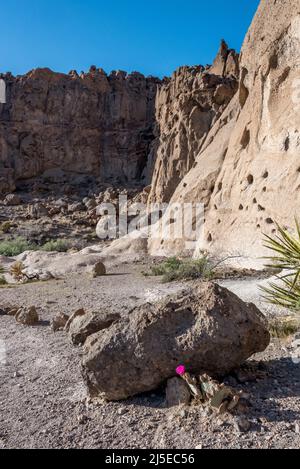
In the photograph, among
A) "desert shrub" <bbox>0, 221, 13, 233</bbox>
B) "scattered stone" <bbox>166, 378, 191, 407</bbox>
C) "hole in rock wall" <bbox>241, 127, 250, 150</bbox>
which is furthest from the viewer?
"desert shrub" <bbox>0, 221, 13, 233</bbox>

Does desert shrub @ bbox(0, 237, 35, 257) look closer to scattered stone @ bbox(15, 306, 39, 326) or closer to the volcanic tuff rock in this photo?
the volcanic tuff rock

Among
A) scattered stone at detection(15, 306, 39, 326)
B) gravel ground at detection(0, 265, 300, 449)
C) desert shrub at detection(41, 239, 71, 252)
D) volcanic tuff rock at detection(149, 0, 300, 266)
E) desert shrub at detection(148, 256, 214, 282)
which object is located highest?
volcanic tuff rock at detection(149, 0, 300, 266)

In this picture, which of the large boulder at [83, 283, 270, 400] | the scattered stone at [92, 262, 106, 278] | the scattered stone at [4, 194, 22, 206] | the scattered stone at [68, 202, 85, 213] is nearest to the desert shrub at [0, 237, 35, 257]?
the scattered stone at [68, 202, 85, 213]

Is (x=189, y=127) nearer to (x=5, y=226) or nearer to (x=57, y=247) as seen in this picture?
(x=57, y=247)

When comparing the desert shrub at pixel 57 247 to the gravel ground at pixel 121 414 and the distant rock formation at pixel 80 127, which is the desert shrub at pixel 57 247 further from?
the distant rock formation at pixel 80 127

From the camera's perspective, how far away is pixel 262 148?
9.84 m

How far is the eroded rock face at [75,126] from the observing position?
127 ft

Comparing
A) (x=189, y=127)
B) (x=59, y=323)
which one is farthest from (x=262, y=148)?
(x=189, y=127)

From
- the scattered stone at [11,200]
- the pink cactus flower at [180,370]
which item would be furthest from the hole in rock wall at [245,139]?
the scattered stone at [11,200]

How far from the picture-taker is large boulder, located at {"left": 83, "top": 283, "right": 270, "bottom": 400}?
295 centimetres

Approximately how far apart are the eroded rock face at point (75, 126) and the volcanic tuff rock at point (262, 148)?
2649 centimetres

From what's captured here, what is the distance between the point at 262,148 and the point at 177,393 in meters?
8.16

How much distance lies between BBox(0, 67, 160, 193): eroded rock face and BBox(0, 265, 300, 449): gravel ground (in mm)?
34173

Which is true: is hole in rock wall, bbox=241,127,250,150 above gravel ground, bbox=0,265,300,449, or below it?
above
